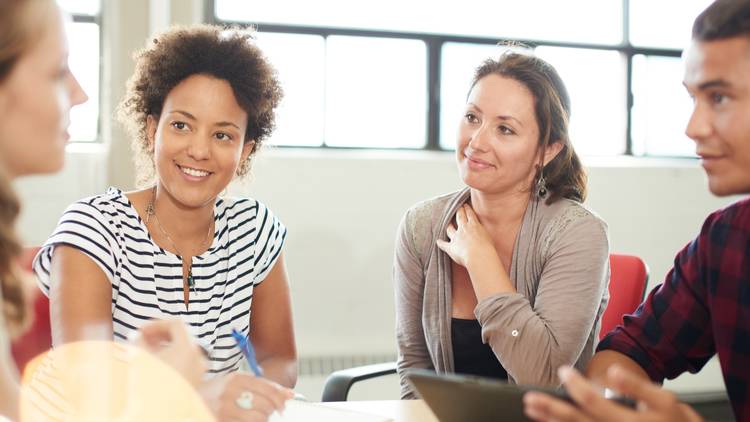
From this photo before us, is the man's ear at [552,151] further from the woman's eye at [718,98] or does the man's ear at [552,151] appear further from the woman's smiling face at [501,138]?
the woman's eye at [718,98]

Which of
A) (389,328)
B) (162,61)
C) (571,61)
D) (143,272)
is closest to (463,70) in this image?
(571,61)

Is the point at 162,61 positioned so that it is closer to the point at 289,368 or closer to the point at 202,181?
the point at 202,181

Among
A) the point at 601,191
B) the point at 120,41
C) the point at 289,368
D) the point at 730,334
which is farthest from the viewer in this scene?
the point at 601,191

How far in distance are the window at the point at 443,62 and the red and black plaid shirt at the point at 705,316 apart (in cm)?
180

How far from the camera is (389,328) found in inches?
132

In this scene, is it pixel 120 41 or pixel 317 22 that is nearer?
pixel 120 41

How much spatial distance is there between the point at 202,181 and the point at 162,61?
32 centimetres

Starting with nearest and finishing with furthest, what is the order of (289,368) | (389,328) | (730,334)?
(730,334) → (289,368) → (389,328)

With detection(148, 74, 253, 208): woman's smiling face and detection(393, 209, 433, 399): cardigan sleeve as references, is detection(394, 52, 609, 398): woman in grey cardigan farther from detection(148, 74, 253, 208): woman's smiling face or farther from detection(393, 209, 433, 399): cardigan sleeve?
detection(148, 74, 253, 208): woman's smiling face

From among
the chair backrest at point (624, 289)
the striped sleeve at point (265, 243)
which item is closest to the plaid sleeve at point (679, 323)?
the chair backrest at point (624, 289)

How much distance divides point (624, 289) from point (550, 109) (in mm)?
480

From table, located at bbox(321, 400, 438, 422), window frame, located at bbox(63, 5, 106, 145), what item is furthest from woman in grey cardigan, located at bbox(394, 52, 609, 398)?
window frame, located at bbox(63, 5, 106, 145)

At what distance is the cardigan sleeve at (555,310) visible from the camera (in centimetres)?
168

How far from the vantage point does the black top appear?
1.88 metres
